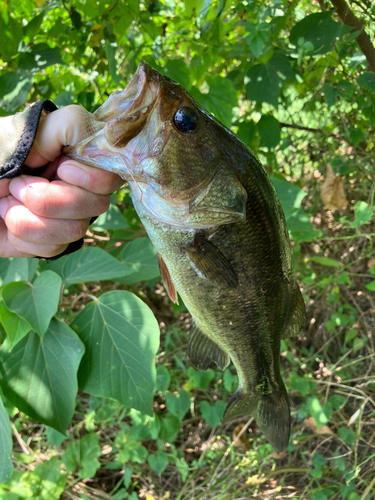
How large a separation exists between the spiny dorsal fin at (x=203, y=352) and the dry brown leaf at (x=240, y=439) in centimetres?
152

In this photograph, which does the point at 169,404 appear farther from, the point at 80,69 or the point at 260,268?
the point at 80,69

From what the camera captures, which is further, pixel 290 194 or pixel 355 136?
pixel 355 136

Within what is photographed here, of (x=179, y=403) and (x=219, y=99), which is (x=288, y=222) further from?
(x=179, y=403)

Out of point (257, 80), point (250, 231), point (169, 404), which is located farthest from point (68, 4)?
point (169, 404)

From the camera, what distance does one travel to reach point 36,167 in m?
1.23

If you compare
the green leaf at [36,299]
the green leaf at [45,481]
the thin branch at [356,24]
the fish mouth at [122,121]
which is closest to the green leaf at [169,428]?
the green leaf at [45,481]

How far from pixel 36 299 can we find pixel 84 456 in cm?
164

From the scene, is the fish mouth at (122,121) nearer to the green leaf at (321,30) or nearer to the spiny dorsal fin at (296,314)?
the spiny dorsal fin at (296,314)

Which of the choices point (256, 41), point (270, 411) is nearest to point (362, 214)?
point (256, 41)

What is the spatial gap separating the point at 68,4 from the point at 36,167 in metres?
1.85

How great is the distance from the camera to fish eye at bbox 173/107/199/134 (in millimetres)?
1063

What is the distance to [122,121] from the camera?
1.01 metres

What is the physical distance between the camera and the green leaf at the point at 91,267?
170 cm

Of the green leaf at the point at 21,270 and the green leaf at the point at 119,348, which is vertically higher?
the green leaf at the point at 21,270
